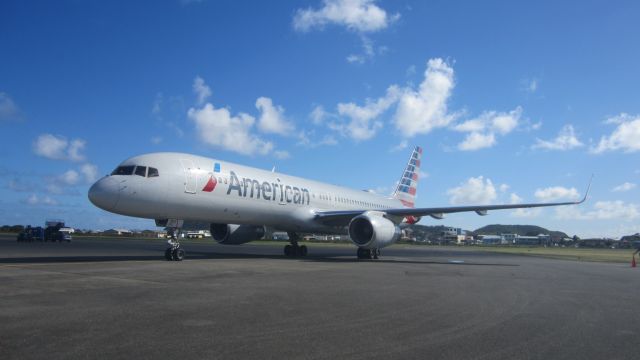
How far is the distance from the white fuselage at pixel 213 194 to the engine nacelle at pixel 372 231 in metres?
3.03

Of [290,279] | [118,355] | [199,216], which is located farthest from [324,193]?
[118,355]

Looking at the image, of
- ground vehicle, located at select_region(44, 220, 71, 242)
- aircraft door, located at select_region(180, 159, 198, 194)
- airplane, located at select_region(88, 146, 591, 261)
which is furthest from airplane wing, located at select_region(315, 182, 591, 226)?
ground vehicle, located at select_region(44, 220, 71, 242)

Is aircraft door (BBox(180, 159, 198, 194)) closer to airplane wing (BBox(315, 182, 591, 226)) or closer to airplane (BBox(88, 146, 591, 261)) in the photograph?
airplane (BBox(88, 146, 591, 261))

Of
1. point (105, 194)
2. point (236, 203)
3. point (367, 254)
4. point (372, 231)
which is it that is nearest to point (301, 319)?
point (105, 194)

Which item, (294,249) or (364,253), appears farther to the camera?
(294,249)

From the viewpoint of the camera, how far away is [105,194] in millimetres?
15328

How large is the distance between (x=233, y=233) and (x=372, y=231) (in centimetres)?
690

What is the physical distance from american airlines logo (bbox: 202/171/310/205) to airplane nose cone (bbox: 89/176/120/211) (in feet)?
11.6

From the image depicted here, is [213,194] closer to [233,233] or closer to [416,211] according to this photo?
[233,233]

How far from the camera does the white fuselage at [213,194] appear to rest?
1585 centimetres

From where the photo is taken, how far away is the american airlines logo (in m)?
19.5

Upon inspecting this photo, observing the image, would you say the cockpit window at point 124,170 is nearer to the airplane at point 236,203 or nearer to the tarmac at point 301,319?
the airplane at point 236,203

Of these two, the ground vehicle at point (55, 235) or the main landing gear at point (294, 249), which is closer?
the main landing gear at point (294, 249)

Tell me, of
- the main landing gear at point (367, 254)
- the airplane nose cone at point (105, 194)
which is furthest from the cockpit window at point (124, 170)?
the main landing gear at point (367, 254)
